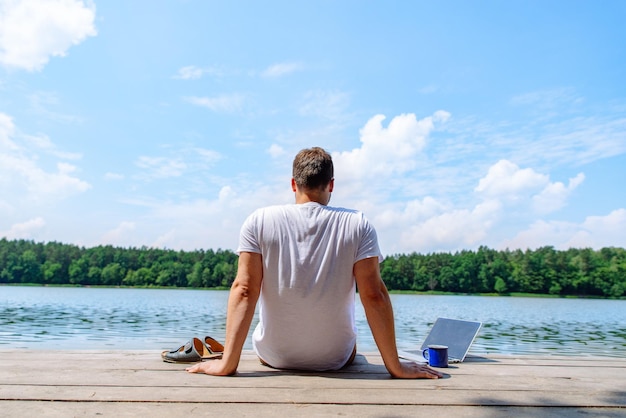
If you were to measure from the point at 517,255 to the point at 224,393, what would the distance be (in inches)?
3431

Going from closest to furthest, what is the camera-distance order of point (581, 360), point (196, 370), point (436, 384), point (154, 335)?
point (436, 384), point (196, 370), point (581, 360), point (154, 335)

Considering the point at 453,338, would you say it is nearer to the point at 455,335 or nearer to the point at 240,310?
the point at 455,335

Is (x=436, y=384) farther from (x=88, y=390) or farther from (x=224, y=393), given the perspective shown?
(x=88, y=390)

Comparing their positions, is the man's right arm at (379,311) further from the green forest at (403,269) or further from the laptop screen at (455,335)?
the green forest at (403,269)

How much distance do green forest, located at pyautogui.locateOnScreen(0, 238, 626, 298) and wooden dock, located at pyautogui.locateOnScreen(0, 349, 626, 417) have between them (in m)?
80.5

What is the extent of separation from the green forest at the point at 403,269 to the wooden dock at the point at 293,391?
80523 millimetres

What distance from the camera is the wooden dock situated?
2148 millimetres

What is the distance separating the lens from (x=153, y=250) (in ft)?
314

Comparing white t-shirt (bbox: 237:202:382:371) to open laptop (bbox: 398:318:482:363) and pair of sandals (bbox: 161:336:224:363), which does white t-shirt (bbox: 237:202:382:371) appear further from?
open laptop (bbox: 398:318:482:363)

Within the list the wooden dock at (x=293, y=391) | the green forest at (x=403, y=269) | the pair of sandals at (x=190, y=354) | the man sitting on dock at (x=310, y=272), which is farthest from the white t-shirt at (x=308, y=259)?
the green forest at (x=403, y=269)

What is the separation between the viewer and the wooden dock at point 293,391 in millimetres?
2148

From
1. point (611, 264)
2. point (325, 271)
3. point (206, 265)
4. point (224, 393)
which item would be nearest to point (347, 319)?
point (325, 271)

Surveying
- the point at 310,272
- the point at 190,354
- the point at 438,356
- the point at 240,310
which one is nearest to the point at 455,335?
the point at 438,356

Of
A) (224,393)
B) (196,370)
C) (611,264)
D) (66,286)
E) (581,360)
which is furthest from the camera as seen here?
(66,286)
